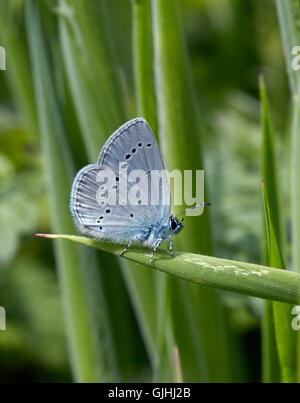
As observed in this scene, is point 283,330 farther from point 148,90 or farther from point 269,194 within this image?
point 148,90

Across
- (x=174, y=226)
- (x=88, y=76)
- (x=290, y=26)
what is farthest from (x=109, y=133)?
(x=290, y=26)

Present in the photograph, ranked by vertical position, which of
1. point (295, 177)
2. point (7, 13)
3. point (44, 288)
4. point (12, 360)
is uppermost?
point (7, 13)

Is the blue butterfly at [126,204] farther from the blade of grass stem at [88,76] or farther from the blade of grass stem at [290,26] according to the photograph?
the blade of grass stem at [290,26]

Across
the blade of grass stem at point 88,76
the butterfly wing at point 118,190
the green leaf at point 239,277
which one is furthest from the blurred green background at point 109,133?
the green leaf at point 239,277

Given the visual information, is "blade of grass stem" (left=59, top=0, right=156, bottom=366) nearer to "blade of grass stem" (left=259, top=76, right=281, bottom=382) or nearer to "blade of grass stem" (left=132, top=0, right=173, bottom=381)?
"blade of grass stem" (left=132, top=0, right=173, bottom=381)

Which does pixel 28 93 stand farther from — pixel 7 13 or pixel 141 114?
pixel 141 114

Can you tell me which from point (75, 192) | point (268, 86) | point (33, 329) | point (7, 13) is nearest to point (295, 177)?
point (75, 192)

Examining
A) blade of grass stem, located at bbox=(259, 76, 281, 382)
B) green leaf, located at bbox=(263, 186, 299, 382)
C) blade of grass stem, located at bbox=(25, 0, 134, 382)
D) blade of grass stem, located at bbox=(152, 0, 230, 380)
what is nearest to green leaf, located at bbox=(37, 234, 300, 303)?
green leaf, located at bbox=(263, 186, 299, 382)
